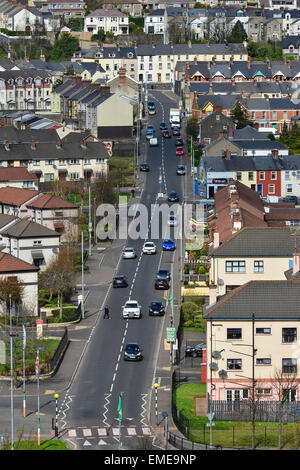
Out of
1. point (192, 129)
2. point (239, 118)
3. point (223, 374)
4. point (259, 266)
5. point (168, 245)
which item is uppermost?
point (259, 266)

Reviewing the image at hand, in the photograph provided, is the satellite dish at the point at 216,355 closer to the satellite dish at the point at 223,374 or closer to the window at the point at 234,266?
the satellite dish at the point at 223,374

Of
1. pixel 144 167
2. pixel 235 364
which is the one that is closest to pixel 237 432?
pixel 235 364

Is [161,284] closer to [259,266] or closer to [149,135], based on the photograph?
[259,266]

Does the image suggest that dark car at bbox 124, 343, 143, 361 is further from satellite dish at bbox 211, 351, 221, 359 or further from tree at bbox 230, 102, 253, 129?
tree at bbox 230, 102, 253, 129

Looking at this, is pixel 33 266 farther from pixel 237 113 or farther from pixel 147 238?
pixel 237 113

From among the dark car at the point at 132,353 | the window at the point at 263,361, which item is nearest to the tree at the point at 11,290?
the dark car at the point at 132,353

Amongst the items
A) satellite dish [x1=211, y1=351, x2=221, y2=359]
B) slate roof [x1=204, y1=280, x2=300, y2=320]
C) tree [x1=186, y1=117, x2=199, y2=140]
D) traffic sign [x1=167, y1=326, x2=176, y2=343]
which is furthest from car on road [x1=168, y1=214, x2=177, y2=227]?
satellite dish [x1=211, y1=351, x2=221, y2=359]

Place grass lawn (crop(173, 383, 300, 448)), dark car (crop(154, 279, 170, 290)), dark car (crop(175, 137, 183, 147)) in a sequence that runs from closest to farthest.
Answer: grass lawn (crop(173, 383, 300, 448)) → dark car (crop(154, 279, 170, 290)) → dark car (crop(175, 137, 183, 147))
